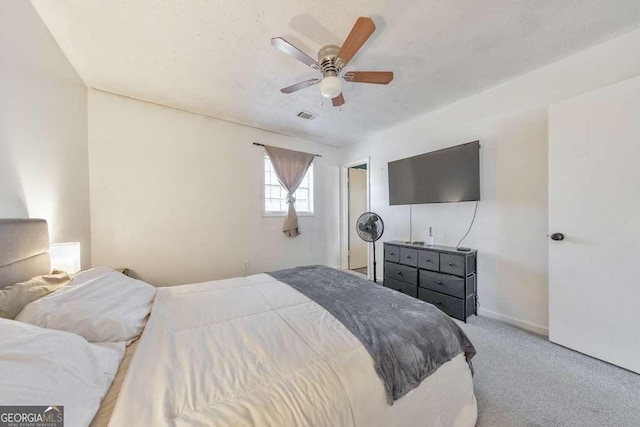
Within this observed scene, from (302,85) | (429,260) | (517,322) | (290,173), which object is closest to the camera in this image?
(302,85)

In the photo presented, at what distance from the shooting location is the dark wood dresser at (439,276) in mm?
2426

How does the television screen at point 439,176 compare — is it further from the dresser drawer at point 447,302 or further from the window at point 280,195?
the window at point 280,195

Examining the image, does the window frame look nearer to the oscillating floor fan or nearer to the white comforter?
the oscillating floor fan

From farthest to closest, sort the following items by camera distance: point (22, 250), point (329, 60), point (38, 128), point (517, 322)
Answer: point (517, 322), point (329, 60), point (38, 128), point (22, 250)

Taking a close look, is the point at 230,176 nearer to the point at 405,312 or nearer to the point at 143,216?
the point at 143,216

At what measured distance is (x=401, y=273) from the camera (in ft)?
9.92

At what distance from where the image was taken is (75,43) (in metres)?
1.83

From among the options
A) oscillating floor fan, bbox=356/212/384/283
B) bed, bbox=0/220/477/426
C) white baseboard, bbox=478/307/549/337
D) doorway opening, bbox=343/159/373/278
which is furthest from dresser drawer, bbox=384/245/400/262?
bed, bbox=0/220/477/426

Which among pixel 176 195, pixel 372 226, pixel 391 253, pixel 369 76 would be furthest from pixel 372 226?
pixel 176 195

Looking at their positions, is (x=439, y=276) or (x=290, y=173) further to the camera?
(x=290, y=173)

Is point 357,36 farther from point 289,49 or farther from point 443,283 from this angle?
point 443,283

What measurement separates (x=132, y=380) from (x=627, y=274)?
303 centimetres

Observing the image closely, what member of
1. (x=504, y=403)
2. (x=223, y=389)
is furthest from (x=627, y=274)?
(x=223, y=389)

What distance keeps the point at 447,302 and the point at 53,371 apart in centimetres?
292
